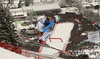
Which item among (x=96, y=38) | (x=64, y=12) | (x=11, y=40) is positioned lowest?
(x=64, y=12)

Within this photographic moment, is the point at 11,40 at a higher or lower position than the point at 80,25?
higher

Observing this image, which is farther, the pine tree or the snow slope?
the snow slope

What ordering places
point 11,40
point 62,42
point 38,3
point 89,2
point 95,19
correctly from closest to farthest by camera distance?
point 11,40, point 62,42, point 95,19, point 89,2, point 38,3

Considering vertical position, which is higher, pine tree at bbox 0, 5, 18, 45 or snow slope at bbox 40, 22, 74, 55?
pine tree at bbox 0, 5, 18, 45

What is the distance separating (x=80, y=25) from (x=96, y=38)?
30.7ft

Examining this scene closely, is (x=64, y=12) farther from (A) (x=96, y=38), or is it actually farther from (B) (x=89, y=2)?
(A) (x=96, y=38)

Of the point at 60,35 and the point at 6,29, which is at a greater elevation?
the point at 6,29

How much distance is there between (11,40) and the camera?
53.1 feet

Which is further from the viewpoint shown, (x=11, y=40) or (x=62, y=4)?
(x=62, y=4)

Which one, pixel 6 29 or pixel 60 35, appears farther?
pixel 60 35

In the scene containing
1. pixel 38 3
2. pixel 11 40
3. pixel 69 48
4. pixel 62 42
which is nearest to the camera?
pixel 11 40

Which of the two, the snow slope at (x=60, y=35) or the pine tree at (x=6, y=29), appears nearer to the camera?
the pine tree at (x=6, y=29)

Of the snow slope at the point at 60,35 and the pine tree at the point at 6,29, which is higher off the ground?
the pine tree at the point at 6,29

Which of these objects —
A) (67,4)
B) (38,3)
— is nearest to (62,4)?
(67,4)
